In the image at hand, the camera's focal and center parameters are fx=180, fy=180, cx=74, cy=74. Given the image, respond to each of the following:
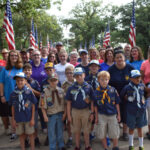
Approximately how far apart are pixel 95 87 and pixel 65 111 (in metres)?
0.90

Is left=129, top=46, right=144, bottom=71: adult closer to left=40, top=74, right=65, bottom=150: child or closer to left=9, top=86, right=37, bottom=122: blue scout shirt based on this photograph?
left=40, top=74, right=65, bottom=150: child

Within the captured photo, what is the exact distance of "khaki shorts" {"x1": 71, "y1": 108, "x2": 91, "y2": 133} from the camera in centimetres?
391

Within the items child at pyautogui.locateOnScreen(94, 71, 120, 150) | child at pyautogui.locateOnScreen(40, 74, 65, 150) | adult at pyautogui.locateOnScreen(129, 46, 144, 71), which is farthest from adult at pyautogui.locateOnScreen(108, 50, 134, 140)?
child at pyautogui.locateOnScreen(40, 74, 65, 150)

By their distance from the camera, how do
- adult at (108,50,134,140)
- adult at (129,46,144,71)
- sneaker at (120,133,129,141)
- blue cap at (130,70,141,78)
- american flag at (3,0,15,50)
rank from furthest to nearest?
american flag at (3,0,15,50) < adult at (129,46,144,71) < sneaker at (120,133,129,141) < adult at (108,50,134,140) < blue cap at (130,70,141,78)

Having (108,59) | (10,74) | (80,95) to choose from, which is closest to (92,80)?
(80,95)

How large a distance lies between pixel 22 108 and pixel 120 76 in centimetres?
237

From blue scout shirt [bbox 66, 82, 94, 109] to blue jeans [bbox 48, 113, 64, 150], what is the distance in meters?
0.48

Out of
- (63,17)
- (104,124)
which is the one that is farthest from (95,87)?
(63,17)

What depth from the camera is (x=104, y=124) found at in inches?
150

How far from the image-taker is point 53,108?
4.00 meters

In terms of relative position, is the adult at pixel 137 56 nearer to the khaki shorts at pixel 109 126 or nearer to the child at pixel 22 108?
the khaki shorts at pixel 109 126

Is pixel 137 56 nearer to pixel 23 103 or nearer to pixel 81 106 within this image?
pixel 81 106

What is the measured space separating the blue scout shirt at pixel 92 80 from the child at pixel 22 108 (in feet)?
4.43

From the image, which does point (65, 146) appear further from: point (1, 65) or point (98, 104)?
point (1, 65)
